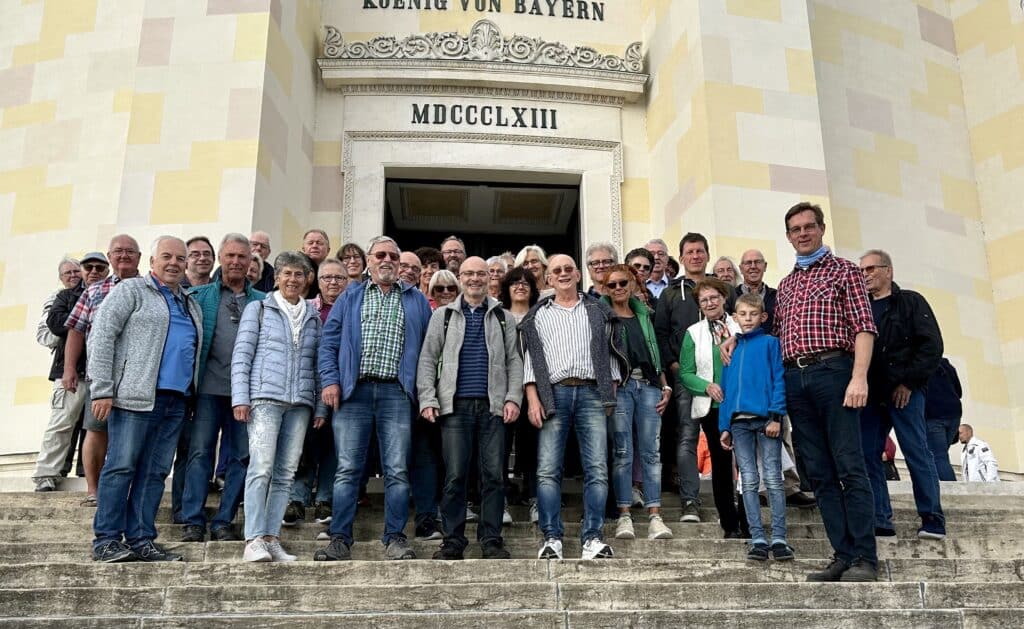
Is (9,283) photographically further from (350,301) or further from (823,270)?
(823,270)

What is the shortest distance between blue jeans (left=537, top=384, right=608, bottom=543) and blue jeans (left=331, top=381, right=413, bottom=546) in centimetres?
84

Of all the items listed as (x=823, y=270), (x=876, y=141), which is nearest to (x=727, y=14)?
(x=876, y=141)

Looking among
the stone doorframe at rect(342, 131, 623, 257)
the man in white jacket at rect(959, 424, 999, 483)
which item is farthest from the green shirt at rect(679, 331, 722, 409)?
the stone doorframe at rect(342, 131, 623, 257)

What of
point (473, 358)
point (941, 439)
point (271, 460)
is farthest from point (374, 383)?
A: point (941, 439)

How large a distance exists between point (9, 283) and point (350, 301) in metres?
7.44

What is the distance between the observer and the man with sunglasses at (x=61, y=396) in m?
7.21

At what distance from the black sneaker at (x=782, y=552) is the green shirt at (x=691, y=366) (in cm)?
134

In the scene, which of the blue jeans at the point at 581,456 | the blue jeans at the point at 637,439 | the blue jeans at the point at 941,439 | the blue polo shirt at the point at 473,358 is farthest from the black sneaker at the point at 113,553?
the blue jeans at the point at 941,439

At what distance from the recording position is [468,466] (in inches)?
228

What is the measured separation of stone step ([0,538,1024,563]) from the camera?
18.3ft

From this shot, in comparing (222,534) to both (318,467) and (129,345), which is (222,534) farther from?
(129,345)

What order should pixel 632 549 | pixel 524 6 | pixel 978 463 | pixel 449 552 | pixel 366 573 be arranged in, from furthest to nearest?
pixel 524 6 < pixel 978 463 < pixel 632 549 < pixel 449 552 < pixel 366 573

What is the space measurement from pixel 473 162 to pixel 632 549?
7445mm

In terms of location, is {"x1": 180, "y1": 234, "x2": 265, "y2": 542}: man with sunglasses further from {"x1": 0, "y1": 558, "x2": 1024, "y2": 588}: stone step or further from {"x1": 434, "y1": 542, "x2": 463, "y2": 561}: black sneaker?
{"x1": 434, "y1": 542, "x2": 463, "y2": 561}: black sneaker
